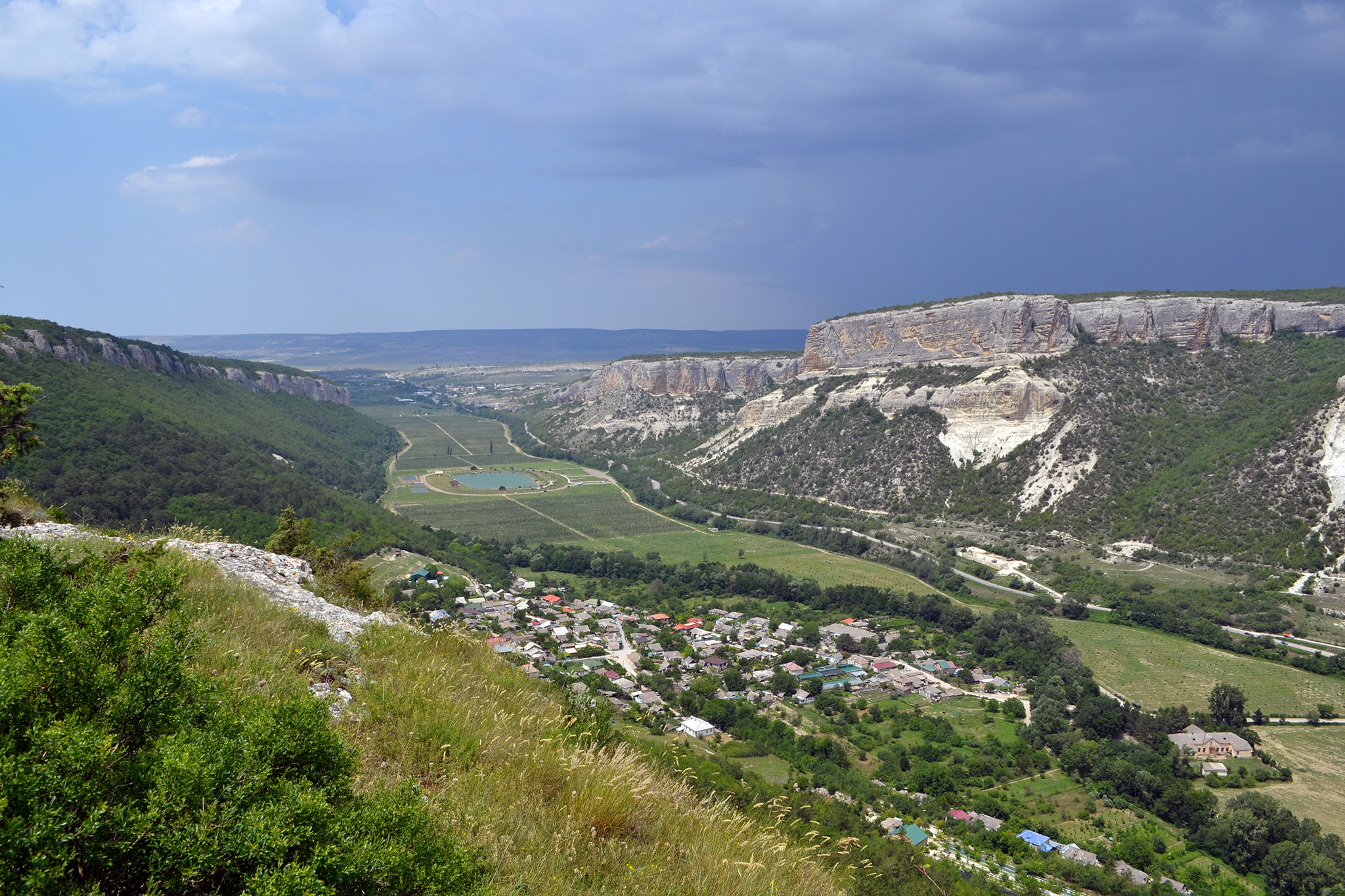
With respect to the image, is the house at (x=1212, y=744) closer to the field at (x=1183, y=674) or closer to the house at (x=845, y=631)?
the field at (x=1183, y=674)

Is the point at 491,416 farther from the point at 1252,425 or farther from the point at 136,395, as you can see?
the point at 1252,425

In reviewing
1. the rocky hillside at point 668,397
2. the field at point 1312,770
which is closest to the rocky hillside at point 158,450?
the field at point 1312,770

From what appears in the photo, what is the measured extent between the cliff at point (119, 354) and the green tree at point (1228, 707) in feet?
152

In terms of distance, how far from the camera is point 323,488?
2044 inches

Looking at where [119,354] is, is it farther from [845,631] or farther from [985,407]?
[985,407]

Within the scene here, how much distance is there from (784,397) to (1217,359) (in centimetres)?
4396

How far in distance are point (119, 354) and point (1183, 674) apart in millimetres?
81429

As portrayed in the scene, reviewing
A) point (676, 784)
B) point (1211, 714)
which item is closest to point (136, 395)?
point (676, 784)

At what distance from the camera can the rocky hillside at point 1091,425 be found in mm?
45750

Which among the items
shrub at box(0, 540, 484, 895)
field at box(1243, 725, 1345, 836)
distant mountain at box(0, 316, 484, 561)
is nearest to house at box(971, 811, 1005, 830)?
field at box(1243, 725, 1345, 836)

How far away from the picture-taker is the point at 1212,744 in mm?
25125

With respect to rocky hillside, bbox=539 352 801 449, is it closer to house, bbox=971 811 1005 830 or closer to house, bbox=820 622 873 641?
house, bbox=820 622 873 641

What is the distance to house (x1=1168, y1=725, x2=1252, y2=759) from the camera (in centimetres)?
2494

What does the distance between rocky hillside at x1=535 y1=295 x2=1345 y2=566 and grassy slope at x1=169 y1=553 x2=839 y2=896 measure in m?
52.3
